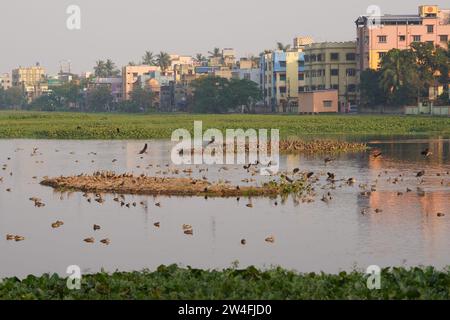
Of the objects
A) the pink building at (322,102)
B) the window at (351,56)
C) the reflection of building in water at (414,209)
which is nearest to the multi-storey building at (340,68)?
the window at (351,56)

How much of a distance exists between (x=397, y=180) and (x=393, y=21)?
81696 millimetres

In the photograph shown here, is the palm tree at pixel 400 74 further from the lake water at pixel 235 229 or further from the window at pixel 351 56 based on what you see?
the lake water at pixel 235 229

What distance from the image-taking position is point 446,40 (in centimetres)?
11688

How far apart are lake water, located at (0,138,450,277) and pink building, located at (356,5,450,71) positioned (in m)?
73.5

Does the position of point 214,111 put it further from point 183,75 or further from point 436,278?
point 436,278

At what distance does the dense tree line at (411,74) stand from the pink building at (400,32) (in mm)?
8597

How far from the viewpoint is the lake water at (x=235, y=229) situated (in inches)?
915

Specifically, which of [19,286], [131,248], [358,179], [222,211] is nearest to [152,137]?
[358,179]

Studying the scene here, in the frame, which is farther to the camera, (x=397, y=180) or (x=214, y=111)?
(x=214, y=111)

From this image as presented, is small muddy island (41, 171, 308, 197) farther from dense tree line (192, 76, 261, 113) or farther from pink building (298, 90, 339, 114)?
dense tree line (192, 76, 261, 113)

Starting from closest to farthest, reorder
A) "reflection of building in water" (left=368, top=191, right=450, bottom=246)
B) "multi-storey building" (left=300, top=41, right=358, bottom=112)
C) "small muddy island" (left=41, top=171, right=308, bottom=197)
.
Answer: "reflection of building in water" (left=368, top=191, right=450, bottom=246)
"small muddy island" (left=41, top=171, right=308, bottom=197)
"multi-storey building" (left=300, top=41, right=358, bottom=112)

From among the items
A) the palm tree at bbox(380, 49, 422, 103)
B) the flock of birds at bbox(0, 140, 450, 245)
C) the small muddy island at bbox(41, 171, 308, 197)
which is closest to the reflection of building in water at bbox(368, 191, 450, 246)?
the flock of birds at bbox(0, 140, 450, 245)

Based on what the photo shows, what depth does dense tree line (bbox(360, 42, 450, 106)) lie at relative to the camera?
10281cm

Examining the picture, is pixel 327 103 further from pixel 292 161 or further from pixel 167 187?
pixel 167 187
